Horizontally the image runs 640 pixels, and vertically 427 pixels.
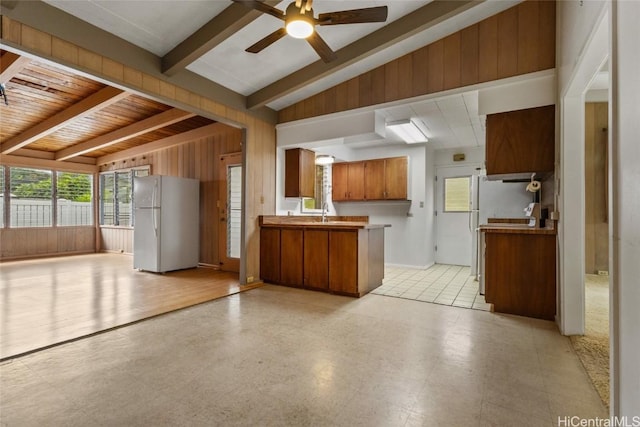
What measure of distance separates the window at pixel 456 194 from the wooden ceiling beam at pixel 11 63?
22.7 ft

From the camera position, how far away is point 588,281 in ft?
15.9

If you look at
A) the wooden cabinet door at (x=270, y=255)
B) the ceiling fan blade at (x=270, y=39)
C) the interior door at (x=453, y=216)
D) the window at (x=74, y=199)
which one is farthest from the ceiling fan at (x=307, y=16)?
the window at (x=74, y=199)

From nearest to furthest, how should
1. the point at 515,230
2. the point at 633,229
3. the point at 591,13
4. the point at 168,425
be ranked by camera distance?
1. the point at 633,229
2. the point at 168,425
3. the point at 591,13
4. the point at 515,230

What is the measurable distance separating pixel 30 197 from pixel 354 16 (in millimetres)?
8997

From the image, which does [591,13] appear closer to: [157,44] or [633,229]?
[633,229]

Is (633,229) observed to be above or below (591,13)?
below

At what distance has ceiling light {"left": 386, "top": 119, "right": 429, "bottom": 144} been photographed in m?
4.78

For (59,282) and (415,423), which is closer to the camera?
(415,423)

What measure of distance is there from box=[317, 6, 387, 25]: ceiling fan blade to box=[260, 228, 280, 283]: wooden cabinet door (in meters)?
3.01

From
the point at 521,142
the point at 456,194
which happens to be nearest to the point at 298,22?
the point at 521,142

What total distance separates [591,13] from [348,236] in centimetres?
297

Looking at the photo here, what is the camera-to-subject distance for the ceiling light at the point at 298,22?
2309 mm

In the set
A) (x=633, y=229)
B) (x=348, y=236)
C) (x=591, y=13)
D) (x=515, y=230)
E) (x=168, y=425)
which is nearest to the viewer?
(x=633, y=229)

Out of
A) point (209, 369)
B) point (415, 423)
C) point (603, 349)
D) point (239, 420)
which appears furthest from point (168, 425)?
point (603, 349)
